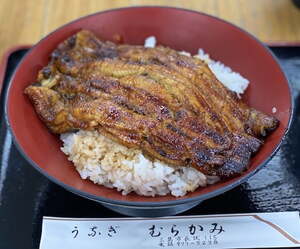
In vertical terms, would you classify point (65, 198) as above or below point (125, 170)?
below

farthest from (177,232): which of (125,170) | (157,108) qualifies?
(157,108)

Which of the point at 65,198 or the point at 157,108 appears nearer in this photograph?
the point at 157,108

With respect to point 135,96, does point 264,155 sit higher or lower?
lower

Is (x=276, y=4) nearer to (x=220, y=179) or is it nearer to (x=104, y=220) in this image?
(x=220, y=179)

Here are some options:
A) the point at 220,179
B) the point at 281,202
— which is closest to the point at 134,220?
the point at 220,179

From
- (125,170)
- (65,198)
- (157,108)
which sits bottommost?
(65,198)

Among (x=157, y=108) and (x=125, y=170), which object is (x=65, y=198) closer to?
(x=125, y=170)
